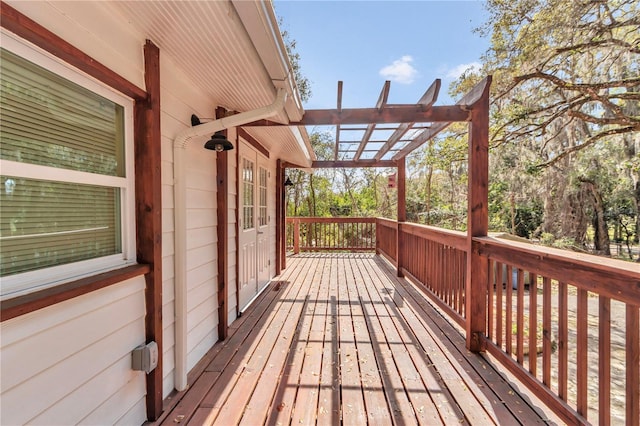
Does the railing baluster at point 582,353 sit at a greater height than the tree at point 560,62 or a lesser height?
lesser

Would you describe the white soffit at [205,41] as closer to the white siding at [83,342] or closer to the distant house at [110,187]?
the distant house at [110,187]

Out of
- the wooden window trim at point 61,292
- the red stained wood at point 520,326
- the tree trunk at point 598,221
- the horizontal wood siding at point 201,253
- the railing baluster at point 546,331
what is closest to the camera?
the wooden window trim at point 61,292

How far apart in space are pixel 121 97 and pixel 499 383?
302 centimetres

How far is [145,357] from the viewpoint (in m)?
1.53

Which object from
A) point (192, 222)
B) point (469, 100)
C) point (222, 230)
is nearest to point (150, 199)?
point (192, 222)

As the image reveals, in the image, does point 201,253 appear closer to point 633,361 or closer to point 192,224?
point 192,224

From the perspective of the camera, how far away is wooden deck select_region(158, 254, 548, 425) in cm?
167

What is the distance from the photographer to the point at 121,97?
150cm

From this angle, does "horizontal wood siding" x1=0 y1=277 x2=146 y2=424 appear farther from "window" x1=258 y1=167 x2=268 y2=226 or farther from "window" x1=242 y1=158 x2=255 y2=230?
"window" x1=258 y1=167 x2=268 y2=226

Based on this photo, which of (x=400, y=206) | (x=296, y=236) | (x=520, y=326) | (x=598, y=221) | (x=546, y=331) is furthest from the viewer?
(x=598, y=221)

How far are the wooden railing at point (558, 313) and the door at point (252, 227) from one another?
7.67 feet

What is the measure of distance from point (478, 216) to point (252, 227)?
8.92 feet

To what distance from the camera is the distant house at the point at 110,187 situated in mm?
1007

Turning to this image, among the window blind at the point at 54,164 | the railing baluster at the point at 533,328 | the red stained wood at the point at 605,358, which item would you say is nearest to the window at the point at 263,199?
the window blind at the point at 54,164
